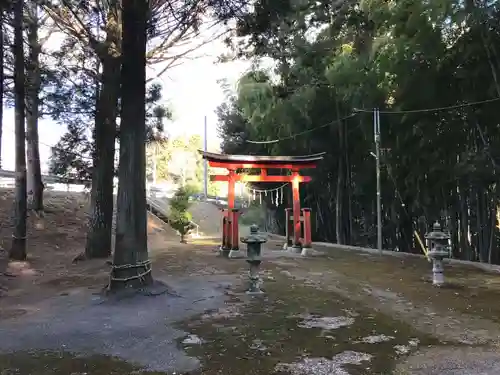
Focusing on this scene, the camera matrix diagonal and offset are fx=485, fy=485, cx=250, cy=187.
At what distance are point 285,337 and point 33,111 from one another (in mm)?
8267

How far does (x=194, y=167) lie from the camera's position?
33.1 meters

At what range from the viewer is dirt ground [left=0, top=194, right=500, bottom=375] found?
3.06m

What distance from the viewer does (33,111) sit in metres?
9.91

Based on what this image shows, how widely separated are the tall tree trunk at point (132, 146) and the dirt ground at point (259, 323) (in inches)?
20.6

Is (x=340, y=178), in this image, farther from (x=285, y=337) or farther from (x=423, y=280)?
(x=285, y=337)

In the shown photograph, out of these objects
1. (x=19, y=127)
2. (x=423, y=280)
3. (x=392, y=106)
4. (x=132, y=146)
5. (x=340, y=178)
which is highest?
(x=392, y=106)

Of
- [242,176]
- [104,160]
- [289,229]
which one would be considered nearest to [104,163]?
[104,160]

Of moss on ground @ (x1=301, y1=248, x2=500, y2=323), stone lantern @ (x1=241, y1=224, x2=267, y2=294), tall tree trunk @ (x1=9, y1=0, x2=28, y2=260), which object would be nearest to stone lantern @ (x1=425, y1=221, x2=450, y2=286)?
moss on ground @ (x1=301, y1=248, x2=500, y2=323)

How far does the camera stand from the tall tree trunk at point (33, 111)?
8.38m

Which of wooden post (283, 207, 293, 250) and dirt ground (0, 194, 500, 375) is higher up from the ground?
wooden post (283, 207, 293, 250)

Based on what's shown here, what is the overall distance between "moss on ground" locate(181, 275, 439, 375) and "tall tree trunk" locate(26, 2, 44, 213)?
5.50m

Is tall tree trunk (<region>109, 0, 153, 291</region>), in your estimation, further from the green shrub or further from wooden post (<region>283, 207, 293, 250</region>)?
the green shrub

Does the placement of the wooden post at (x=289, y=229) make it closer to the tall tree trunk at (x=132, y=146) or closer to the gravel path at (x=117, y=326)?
the gravel path at (x=117, y=326)

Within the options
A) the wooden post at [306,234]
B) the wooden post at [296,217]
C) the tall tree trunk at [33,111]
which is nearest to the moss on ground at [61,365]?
the tall tree trunk at [33,111]
